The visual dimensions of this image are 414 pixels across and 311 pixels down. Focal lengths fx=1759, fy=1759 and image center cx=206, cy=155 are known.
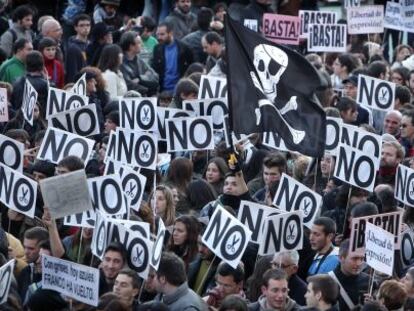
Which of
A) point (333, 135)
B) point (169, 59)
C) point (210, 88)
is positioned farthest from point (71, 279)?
point (169, 59)

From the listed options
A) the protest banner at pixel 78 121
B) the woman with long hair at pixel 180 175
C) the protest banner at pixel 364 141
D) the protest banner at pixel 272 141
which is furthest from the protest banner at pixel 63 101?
the protest banner at pixel 364 141

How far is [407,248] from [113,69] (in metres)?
7.64

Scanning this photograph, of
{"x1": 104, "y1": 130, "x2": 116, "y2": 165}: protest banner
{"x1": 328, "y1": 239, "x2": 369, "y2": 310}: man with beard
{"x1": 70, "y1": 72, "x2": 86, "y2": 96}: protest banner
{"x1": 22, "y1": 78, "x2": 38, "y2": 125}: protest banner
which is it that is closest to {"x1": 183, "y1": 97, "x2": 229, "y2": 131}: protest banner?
{"x1": 70, "y1": 72, "x2": 86, "y2": 96}: protest banner

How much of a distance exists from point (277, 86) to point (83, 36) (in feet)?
27.3

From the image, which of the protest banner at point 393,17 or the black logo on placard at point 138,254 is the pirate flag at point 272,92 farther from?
the protest banner at point 393,17

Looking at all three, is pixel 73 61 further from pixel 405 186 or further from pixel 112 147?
pixel 405 186

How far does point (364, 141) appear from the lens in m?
17.2

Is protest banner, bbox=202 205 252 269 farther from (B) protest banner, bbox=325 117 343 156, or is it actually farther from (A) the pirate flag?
(B) protest banner, bbox=325 117 343 156

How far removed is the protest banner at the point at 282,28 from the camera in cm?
2406

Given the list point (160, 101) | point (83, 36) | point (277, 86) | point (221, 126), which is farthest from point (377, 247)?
point (83, 36)

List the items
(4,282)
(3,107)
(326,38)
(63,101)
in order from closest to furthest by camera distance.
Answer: (4,282), (3,107), (63,101), (326,38)

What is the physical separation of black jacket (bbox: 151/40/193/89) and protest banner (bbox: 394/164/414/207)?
27.7 ft

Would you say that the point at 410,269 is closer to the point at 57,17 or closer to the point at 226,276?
the point at 226,276

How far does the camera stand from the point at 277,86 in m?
15.9
